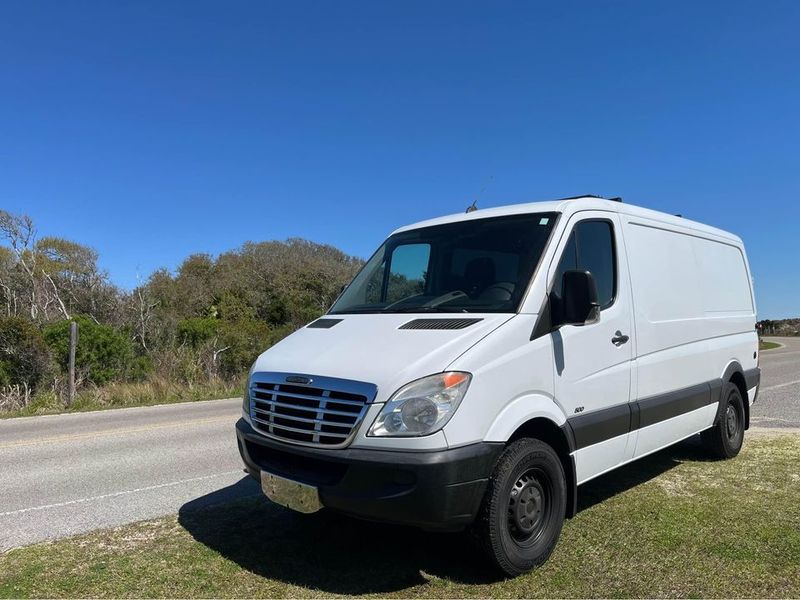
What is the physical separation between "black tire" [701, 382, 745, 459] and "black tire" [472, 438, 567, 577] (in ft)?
10.8

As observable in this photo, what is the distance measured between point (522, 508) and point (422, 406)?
1049mm

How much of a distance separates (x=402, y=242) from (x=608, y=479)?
3.11 metres

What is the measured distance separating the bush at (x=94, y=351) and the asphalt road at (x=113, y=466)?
12.1 ft

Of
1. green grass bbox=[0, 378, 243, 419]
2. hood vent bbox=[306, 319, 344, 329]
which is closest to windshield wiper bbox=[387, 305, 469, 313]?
hood vent bbox=[306, 319, 344, 329]

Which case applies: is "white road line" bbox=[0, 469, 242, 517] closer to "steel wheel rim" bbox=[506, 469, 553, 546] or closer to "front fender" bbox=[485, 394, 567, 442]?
"steel wheel rim" bbox=[506, 469, 553, 546]

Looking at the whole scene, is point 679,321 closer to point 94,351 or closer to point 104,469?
point 104,469

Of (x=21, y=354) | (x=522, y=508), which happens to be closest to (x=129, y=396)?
(x=21, y=354)

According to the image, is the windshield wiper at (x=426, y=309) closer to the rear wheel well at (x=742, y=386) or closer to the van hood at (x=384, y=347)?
the van hood at (x=384, y=347)

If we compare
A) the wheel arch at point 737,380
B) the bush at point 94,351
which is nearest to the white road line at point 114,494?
the wheel arch at point 737,380

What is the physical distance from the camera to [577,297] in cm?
429

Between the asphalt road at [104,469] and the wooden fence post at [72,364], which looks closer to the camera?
the asphalt road at [104,469]

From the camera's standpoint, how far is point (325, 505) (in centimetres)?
379

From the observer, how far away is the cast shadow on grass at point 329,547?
4.01 metres

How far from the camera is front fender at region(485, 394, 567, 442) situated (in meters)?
3.80
